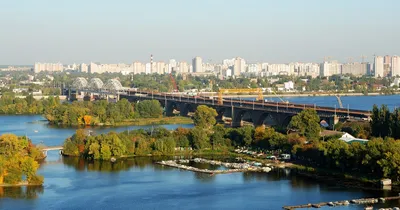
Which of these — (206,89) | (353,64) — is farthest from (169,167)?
(353,64)

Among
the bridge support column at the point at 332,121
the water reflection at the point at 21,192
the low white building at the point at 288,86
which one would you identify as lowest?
the water reflection at the point at 21,192

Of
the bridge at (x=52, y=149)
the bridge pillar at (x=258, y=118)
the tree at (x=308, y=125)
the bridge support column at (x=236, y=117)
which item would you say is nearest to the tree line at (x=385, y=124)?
the tree at (x=308, y=125)

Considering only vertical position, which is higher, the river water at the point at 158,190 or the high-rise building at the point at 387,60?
the high-rise building at the point at 387,60

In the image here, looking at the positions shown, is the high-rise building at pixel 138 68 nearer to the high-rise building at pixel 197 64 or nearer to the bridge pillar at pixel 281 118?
the high-rise building at pixel 197 64

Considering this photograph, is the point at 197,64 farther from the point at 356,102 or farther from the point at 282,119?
the point at 282,119

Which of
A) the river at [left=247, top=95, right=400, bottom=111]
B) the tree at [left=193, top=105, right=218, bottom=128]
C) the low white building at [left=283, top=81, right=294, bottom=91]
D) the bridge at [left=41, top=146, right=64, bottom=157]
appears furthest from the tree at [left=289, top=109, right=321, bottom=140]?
the low white building at [left=283, top=81, right=294, bottom=91]

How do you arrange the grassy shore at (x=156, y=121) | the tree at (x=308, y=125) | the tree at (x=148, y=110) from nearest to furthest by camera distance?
Result: the tree at (x=308, y=125) < the grassy shore at (x=156, y=121) < the tree at (x=148, y=110)

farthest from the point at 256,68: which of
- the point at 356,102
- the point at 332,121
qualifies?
the point at 332,121
